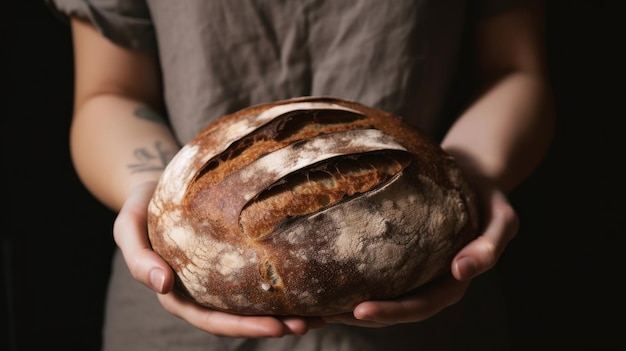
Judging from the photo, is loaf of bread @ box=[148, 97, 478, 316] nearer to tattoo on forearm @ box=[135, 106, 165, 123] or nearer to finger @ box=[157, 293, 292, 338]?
finger @ box=[157, 293, 292, 338]

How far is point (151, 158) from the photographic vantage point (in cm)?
96

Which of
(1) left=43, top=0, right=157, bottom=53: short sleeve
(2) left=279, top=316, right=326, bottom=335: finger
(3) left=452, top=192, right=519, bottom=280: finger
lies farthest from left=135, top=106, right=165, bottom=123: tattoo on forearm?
(3) left=452, top=192, right=519, bottom=280: finger

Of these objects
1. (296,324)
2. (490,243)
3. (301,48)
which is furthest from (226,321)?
(301,48)

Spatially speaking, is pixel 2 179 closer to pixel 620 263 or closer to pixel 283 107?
pixel 283 107

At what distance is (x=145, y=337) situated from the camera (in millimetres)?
1070

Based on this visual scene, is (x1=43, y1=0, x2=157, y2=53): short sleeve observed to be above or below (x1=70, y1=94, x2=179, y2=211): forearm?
above

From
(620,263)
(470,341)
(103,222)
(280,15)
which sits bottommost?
(620,263)

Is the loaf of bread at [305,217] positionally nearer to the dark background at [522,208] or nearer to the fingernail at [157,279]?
the fingernail at [157,279]

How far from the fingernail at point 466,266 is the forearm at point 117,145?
1.63ft

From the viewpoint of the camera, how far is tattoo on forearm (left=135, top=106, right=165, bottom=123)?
1040 mm

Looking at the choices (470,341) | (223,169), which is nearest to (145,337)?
(223,169)

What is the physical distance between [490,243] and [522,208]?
857 millimetres

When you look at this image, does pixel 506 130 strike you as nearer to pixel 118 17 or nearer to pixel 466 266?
pixel 466 266

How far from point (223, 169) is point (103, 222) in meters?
1.02
